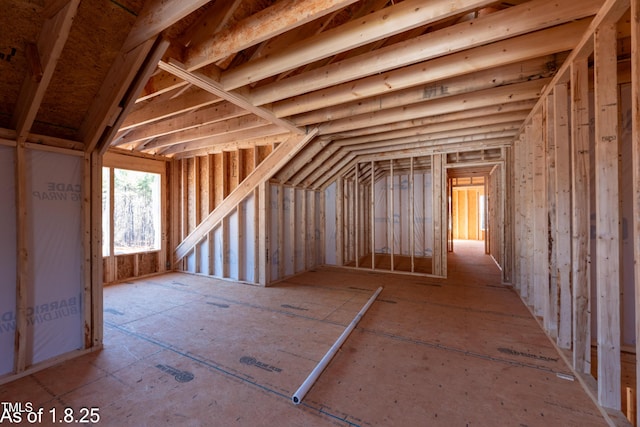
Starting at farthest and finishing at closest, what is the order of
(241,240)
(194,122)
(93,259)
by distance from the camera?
(241,240) < (194,122) < (93,259)

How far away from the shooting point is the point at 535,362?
2.43 m

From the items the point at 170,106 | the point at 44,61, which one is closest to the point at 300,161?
the point at 170,106

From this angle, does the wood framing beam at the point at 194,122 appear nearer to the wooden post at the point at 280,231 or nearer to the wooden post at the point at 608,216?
the wooden post at the point at 280,231

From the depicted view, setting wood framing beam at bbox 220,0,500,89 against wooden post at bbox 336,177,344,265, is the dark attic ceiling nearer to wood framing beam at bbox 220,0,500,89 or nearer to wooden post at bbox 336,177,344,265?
wood framing beam at bbox 220,0,500,89

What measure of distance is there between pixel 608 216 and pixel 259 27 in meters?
2.94

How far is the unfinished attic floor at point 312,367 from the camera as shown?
1819 millimetres

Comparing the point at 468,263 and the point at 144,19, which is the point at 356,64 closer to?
the point at 144,19

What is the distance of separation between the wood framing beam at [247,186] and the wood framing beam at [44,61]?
124 inches

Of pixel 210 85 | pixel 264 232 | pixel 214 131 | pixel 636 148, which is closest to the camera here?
pixel 636 148

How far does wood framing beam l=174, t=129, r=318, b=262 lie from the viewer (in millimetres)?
4734

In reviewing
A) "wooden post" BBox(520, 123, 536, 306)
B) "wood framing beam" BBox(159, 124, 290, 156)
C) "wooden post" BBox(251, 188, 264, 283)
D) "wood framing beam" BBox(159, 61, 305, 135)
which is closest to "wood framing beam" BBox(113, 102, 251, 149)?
"wood framing beam" BBox(159, 124, 290, 156)

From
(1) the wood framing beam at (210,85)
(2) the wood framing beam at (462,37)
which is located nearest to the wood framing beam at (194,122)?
(1) the wood framing beam at (210,85)

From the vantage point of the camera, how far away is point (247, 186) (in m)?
5.29

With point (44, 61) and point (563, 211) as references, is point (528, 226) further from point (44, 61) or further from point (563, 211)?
point (44, 61)
